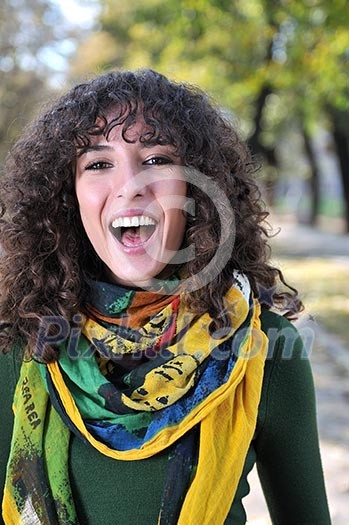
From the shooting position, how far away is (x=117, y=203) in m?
1.81

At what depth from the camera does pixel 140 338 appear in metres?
1.87

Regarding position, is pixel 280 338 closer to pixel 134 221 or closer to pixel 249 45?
pixel 134 221

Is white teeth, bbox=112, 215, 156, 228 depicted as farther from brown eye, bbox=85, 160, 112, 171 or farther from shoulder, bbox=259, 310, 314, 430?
shoulder, bbox=259, 310, 314, 430

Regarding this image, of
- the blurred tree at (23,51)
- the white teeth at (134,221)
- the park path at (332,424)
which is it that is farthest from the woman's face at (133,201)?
the blurred tree at (23,51)

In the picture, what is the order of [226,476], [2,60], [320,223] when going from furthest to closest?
[320,223]
[2,60]
[226,476]

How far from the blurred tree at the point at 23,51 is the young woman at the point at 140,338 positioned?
21143 millimetres

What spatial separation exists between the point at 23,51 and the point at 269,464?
23.5m

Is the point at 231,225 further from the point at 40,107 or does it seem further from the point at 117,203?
the point at 40,107

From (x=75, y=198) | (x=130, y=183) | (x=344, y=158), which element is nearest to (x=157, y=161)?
(x=130, y=183)

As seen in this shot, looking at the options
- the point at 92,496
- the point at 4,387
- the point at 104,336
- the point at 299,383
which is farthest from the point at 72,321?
the point at 299,383

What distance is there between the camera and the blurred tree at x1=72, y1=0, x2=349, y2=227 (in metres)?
9.80

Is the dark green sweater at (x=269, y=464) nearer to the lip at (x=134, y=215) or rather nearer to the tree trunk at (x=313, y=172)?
the lip at (x=134, y=215)

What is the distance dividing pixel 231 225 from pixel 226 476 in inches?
25.8

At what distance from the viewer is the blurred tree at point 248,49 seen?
9797 millimetres
